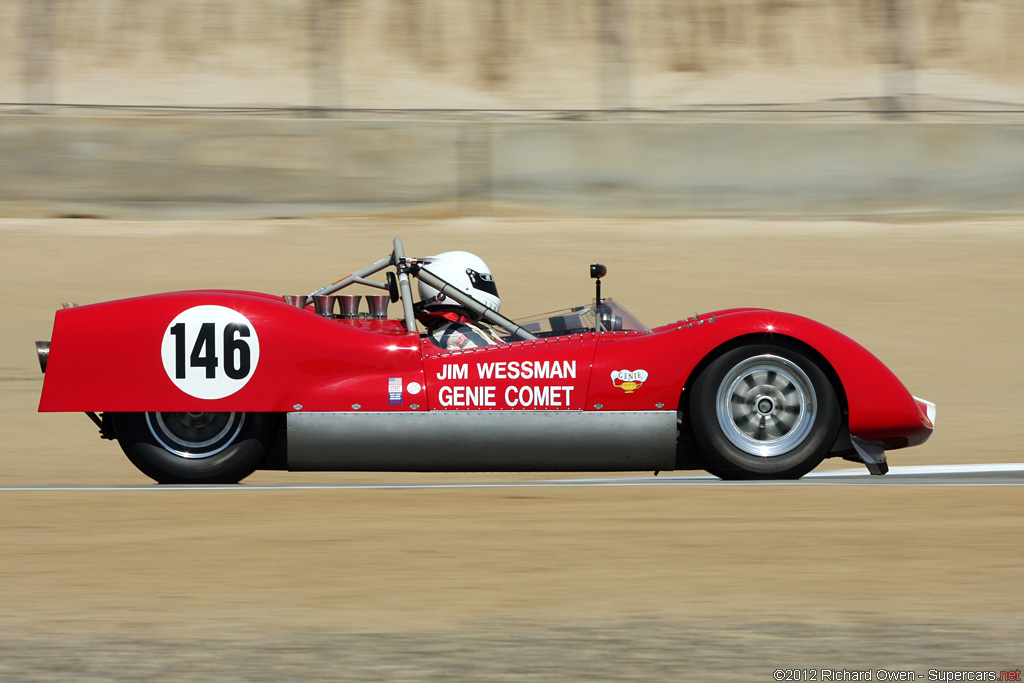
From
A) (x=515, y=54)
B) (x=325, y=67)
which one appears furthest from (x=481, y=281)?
(x=515, y=54)

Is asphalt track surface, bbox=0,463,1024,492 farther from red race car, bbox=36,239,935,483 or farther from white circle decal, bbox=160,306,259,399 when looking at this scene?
white circle decal, bbox=160,306,259,399

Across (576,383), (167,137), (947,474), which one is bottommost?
(947,474)

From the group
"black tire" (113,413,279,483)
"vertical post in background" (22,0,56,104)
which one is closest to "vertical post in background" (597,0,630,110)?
"vertical post in background" (22,0,56,104)

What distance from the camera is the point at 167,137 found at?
49.9 feet

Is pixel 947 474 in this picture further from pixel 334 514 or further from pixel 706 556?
pixel 334 514

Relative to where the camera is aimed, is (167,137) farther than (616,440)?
Yes

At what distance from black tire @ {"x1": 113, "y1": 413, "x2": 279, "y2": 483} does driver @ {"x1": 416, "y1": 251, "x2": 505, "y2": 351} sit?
100 cm

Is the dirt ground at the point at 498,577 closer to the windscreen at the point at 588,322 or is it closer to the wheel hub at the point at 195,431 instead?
the wheel hub at the point at 195,431

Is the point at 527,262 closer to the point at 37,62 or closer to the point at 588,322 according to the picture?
the point at 37,62

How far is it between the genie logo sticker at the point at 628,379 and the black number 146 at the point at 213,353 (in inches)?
72.6

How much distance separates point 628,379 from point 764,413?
0.72 metres

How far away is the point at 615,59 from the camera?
17.8 metres

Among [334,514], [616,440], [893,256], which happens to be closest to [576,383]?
[616,440]

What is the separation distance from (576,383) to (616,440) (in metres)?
0.35
